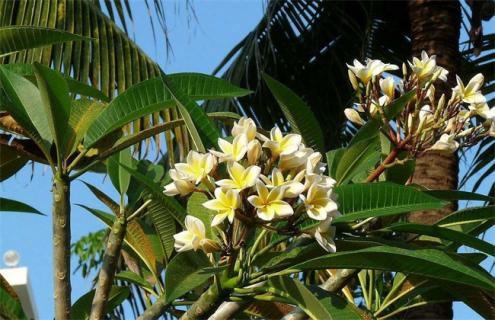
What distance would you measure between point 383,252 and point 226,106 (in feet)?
12.5

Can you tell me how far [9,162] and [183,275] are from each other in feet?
1.53

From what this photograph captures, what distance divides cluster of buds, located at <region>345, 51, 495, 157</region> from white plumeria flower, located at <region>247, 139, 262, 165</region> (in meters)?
0.27

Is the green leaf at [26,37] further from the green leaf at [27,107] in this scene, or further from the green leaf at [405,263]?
the green leaf at [405,263]

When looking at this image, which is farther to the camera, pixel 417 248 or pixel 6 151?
pixel 6 151

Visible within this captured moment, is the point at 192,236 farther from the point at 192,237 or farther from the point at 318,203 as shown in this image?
the point at 318,203

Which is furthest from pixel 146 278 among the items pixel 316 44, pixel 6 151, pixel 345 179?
pixel 316 44

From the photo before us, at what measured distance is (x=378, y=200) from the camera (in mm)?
1286

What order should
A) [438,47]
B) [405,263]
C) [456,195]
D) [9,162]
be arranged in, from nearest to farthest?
[405,263], [456,195], [9,162], [438,47]

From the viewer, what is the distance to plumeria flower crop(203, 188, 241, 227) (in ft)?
3.84

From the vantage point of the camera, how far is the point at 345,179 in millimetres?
1433

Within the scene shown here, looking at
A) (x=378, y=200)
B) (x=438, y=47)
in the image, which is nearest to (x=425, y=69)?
(x=378, y=200)

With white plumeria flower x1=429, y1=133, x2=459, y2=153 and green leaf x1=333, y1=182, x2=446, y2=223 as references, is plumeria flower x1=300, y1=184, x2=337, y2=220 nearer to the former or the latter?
green leaf x1=333, y1=182, x2=446, y2=223

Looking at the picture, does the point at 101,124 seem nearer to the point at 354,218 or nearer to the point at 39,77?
the point at 39,77

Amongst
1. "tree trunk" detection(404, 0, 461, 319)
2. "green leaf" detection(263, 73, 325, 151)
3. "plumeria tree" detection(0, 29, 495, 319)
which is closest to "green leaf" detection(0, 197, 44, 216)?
"plumeria tree" detection(0, 29, 495, 319)
